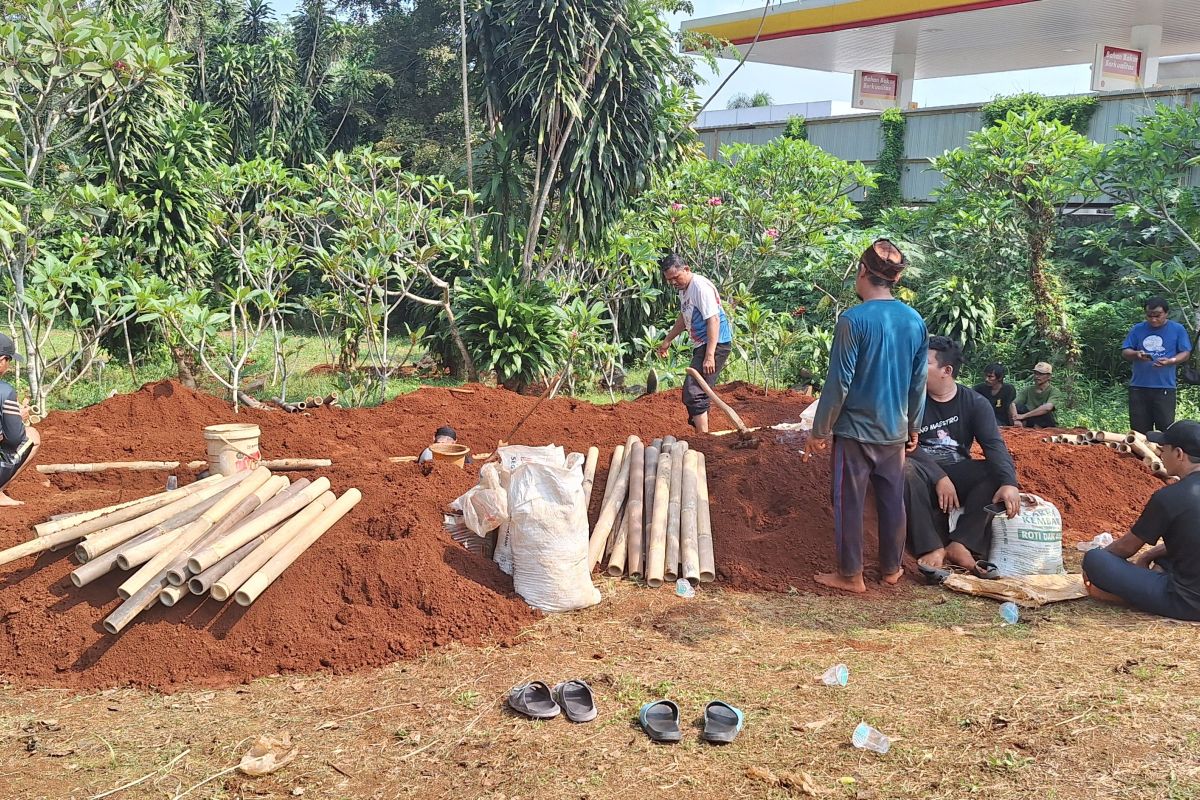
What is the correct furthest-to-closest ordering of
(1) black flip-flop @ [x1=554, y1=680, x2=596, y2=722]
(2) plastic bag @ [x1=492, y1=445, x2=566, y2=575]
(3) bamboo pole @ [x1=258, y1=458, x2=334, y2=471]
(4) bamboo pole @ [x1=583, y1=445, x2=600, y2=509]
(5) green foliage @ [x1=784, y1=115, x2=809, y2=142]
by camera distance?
(5) green foliage @ [x1=784, y1=115, x2=809, y2=142] → (3) bamboo pole @ [x1=258, y1=458, x2=334, y2=471] → (4) bamboo pole @ [x1=583, y1=445, x2=600, y2=509] → (2) plastic bag @ [x1=492, y1=445, x2=566, y2=575] → (1) black flip-flop @ [x1=554, y1=680, x2=596, y2=722]

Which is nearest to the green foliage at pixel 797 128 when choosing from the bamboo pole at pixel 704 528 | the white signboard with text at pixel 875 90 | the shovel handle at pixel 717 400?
the white signboard with text at pixel 875 90

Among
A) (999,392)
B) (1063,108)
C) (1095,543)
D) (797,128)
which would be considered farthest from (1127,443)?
(797,128)

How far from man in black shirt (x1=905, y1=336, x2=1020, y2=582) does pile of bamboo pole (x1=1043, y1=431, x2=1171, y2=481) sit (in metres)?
2.62

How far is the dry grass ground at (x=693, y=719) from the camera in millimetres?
3010

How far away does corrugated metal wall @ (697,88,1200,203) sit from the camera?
15555mm

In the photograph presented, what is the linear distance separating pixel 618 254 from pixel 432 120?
43.9ft

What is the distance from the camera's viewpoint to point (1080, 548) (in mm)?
5699

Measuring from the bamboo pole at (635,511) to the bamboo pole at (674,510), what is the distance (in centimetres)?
16

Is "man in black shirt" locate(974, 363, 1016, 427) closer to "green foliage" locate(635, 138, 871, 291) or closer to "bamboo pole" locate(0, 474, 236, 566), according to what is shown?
"green foliage" locate(635, 138, 871, 291)

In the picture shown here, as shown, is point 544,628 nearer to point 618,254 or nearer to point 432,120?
point 618,254

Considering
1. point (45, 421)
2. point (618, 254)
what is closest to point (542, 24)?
point (618, 254)

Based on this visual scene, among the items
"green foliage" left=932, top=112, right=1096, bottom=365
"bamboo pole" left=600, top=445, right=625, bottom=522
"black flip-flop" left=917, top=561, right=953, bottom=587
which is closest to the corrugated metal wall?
"green foliage" left=932, top=112, right=1096, bottom=365

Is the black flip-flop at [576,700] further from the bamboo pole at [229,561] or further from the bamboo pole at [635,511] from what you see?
the bamboo pole at [229,561]

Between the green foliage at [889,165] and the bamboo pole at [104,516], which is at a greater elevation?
the green foliage at [889,165]
